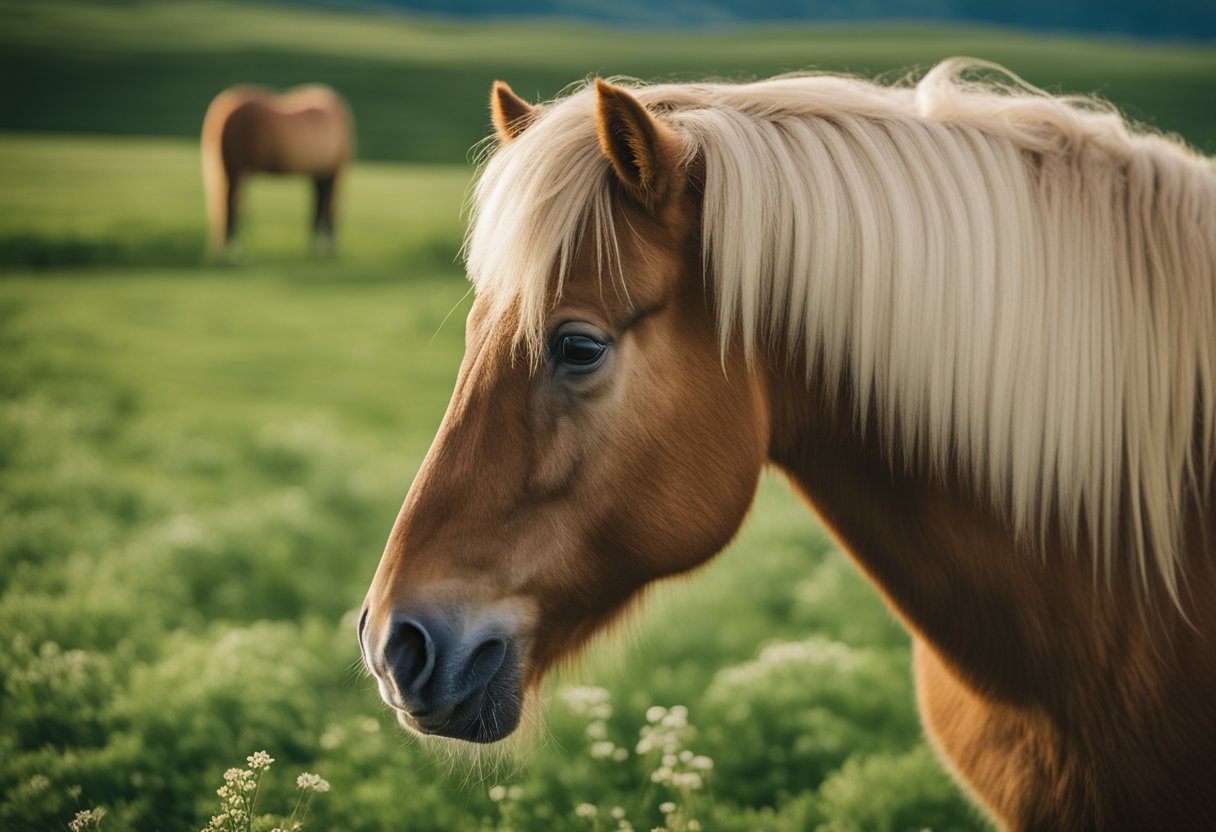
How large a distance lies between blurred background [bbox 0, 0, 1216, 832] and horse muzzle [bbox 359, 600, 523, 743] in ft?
0.85

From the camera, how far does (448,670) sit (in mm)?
1780

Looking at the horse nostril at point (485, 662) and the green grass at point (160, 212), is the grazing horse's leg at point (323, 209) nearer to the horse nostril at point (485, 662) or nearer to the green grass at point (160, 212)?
the green grass at point (160, 212)

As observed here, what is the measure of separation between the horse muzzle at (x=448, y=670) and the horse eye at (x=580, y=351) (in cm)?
54

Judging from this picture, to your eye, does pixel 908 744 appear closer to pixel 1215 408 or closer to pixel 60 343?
pixel 1215 408

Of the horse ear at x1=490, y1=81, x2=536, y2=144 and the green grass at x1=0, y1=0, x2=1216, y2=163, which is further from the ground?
the horse ear at x1=490, y1=81, x2=536, y2=144

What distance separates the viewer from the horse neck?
1886 mm

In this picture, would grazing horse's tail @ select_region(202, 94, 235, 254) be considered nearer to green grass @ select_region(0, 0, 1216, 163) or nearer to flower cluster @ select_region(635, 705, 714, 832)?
green grass @ select_region(0, 0, 1216, 163)

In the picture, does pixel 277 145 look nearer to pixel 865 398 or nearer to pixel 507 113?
pixel 507 113

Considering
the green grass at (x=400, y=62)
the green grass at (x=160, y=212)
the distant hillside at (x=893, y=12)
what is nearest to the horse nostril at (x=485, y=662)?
the green grass at (x=160, y=212)

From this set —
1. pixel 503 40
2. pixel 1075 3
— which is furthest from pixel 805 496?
pixel 1075 3

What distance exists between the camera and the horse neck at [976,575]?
74.2 inches

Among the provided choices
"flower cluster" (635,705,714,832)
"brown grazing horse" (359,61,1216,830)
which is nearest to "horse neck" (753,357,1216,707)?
"brown grazing horse" (359,61,1216,830)

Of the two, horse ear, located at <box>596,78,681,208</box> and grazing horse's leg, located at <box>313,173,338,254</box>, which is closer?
horse ear, located at <box>596,78,681,208</box>

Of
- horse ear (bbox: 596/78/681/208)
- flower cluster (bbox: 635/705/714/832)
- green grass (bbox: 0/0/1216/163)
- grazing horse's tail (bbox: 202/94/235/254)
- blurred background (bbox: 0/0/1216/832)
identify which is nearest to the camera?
horse ear (bbox: 596/78/681/208)
